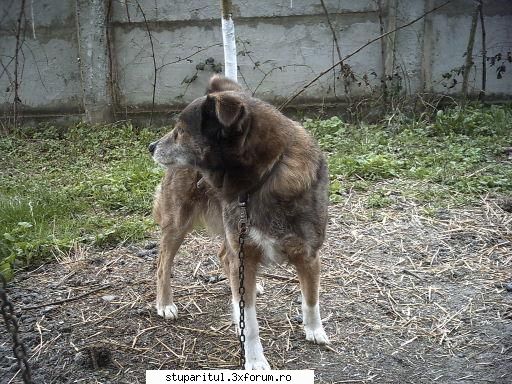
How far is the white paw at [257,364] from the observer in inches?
122

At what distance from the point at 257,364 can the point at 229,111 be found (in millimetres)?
1371

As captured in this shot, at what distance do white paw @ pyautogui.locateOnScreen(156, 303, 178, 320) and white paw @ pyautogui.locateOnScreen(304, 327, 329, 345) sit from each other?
0.91 m

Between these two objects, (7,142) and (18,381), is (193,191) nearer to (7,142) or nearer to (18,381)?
(18,381)

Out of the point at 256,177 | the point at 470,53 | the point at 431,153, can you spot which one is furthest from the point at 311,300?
the point at 470,53

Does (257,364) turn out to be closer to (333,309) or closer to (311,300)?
(311,300)

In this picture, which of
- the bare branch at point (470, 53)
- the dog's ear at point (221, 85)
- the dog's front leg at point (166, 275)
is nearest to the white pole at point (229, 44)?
the dog's ear at point (221, 85)

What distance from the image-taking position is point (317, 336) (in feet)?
11.1

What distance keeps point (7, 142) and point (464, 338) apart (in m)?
6.70

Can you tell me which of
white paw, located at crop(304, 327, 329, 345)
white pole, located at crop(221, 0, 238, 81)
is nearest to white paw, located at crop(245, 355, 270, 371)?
white paw, located at crop(304, 327, 329, 345)

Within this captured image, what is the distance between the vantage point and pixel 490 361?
308 centimetres

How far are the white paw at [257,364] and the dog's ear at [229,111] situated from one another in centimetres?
124

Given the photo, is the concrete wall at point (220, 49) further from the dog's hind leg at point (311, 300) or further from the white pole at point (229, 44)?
the dog's hind leg at point (311, 300)

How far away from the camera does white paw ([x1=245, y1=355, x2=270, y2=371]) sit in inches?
122

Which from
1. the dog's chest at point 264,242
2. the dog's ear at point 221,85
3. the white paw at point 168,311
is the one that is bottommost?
the white paw at point 168,311
